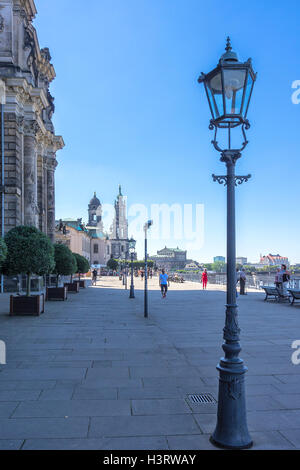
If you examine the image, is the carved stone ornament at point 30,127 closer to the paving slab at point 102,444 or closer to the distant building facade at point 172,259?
the paving slab at point 102,444

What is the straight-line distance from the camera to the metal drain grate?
506cm

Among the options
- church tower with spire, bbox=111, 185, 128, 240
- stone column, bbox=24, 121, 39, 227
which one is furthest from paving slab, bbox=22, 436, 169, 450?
church tower with spire, bbox=111, 185, 128, 240

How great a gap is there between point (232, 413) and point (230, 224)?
181 cm

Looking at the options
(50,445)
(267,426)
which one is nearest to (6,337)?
(50,445)

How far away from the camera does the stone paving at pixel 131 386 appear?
403cm

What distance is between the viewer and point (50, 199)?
36.0 m

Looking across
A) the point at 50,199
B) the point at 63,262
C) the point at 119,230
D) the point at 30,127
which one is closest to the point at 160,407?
the point at 63,262

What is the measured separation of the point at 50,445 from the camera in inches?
149

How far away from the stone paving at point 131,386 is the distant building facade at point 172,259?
16638 cm

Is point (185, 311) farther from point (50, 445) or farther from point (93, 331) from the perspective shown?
point (50, 445)

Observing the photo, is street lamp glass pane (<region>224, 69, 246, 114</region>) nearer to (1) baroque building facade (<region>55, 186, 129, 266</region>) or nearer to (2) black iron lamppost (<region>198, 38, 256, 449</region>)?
(2) black iron lamppost (<region>198, 38, 256, 449</region>)

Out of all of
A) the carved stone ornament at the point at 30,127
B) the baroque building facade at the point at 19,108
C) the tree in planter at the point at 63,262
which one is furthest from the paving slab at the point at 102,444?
the carved stone ornament at the point at 30,127

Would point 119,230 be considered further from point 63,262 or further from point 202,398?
point 202,398

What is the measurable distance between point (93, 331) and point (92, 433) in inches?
255
